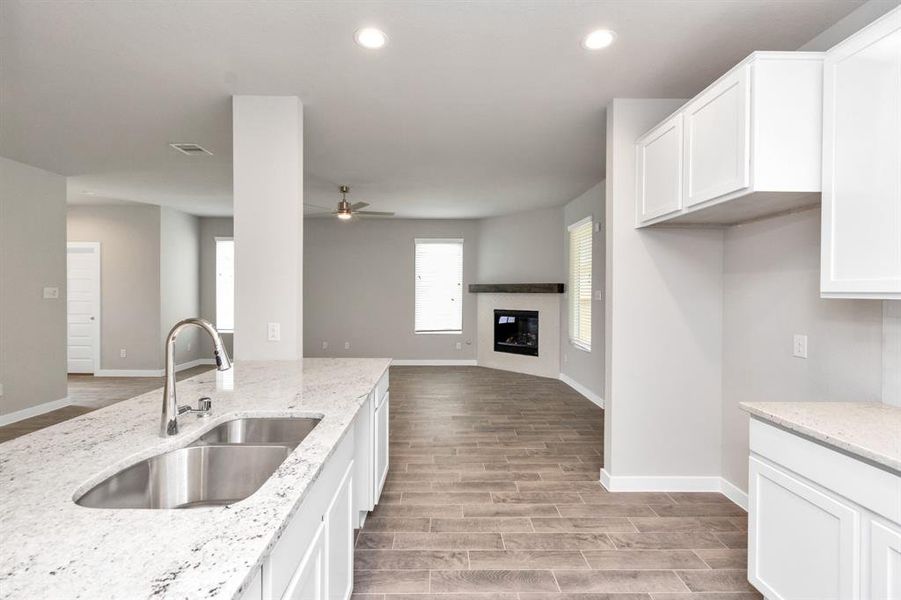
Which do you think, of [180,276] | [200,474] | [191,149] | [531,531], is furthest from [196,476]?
[180,276]

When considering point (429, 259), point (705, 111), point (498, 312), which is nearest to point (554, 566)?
point (705, 111)

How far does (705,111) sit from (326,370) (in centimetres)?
247

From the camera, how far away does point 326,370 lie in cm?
262

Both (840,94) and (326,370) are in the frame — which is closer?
(840,94)

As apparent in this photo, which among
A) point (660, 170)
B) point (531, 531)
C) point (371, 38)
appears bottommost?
point (531, 531)

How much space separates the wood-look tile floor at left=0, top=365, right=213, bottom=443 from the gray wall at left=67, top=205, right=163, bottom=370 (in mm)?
471

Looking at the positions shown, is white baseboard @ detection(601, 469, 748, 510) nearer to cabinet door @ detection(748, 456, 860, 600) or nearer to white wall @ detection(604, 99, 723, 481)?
white wall @ detection(604, 99, 723, 481)

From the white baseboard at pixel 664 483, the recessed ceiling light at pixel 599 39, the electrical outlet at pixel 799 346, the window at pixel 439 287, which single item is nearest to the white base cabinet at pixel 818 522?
the electrical outlet at pixel 799 346

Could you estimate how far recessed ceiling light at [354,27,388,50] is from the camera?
2.22m

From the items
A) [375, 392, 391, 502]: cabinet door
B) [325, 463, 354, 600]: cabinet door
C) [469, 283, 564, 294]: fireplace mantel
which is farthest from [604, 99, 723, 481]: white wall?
[469, 283, 564, 294]: fireplace mantel

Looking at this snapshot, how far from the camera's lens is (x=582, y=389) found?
585 cm

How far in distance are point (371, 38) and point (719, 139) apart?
70.9 inches

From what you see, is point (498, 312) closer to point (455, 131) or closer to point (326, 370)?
point (455, 131)

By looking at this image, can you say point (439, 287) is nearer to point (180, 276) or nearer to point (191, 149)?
point (180, 276)
